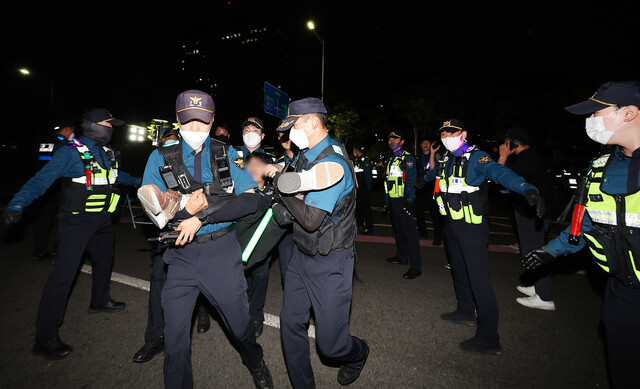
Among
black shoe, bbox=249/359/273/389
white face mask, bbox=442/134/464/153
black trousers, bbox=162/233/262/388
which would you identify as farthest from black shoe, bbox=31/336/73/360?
white face mask, bbox=442/134/464/153

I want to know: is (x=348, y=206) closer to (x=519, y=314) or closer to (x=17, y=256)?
(x=519, y=314)

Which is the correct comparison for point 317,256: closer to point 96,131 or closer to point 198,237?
point 198,237

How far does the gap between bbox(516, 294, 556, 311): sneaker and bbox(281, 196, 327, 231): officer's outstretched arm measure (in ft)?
12.3

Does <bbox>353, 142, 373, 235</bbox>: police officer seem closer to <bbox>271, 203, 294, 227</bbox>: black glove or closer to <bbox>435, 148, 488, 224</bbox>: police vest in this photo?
<bbox>435, 148, 488, 224</bbox>: police vest

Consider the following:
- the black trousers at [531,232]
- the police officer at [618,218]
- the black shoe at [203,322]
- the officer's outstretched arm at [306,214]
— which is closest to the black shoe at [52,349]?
the black shoe at [203,322]

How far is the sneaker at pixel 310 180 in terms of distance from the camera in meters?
2.09

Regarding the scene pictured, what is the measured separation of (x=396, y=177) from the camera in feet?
18.7

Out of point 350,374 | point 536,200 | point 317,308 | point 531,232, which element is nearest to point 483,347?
point 350,374

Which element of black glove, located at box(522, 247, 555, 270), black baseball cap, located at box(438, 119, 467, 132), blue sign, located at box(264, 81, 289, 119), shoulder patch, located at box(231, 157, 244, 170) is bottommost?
black glove, located at box(522, 247, 555, 270)

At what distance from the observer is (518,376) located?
282 cm

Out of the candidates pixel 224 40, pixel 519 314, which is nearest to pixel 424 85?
pixel 519 314

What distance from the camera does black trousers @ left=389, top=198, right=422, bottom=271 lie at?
5223mm

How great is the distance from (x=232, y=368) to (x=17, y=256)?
5.91 meters

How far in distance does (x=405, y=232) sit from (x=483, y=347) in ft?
7.79
